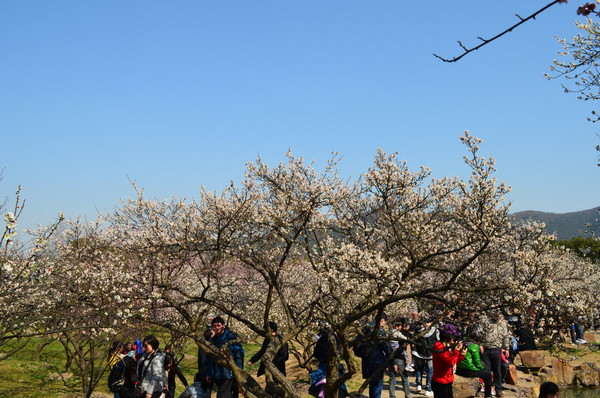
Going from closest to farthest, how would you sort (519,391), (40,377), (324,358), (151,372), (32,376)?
(151,372), (324,358), (519,391), (40,377), (32,376)

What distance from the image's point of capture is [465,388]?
12766 mm

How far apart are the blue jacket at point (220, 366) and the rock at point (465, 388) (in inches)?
236

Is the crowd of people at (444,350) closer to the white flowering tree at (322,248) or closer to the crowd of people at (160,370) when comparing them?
the white flowering tree at (322,248)

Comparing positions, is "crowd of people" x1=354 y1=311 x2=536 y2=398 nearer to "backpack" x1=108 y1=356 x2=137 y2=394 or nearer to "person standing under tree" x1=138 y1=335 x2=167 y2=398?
"person standing under tree" x1=138 y1=335 x2=167 y2=398

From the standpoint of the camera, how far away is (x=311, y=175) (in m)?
12.2

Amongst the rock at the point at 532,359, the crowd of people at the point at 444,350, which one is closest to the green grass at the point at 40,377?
the crowd of people at the point at 444,350

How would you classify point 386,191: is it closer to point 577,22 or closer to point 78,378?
point 577,22

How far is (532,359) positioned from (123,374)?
1483cm

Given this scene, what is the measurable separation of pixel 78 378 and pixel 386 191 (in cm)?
1160

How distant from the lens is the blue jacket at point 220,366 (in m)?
9.36

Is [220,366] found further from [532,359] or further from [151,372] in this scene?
[532,359]

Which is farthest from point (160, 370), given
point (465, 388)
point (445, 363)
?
point (465, 388)

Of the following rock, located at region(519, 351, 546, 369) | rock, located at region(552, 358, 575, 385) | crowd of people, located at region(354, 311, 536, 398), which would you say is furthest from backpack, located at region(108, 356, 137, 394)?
rock, located at region(552, 358, 575, 385)

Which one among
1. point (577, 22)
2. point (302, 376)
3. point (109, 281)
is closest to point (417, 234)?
point (577, 22)
